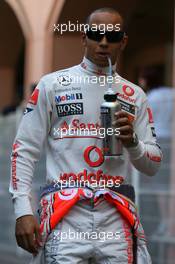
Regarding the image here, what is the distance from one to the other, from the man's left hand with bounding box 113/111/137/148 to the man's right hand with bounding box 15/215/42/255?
59cm

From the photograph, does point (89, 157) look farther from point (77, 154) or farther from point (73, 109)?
point (73, 109)

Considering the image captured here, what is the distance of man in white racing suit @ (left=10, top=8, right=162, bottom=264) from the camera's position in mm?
4156

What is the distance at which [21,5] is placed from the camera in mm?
12719

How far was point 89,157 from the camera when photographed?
4.24m

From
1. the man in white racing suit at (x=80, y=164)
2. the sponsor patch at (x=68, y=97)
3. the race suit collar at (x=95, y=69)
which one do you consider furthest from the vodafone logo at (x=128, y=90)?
the sponsor patch at (x=68, y=97)

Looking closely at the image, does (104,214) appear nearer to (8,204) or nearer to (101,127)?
(101,127)

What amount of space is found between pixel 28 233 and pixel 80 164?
0.44 meters

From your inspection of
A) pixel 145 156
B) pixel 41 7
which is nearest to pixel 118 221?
pixel 145 156
